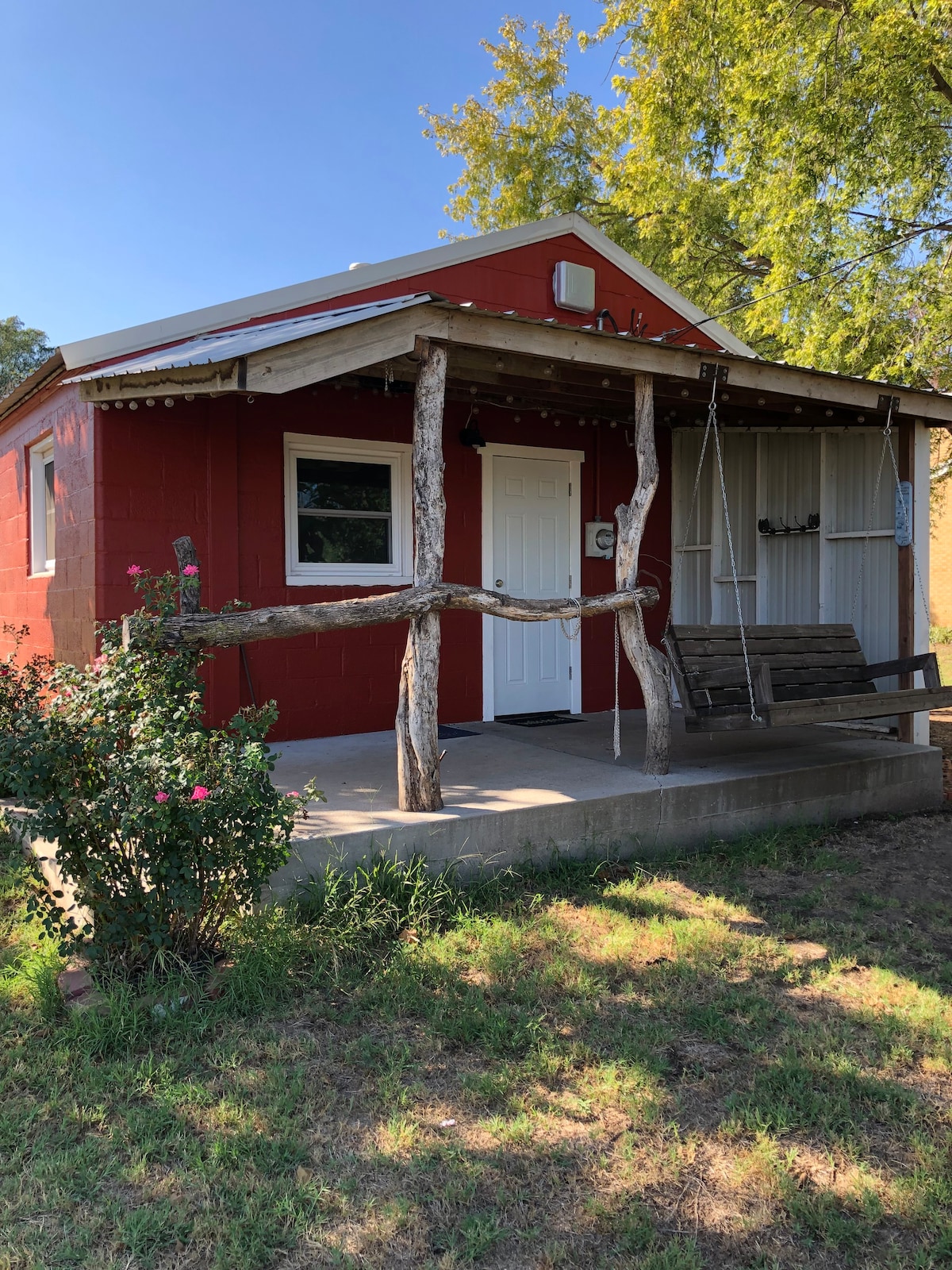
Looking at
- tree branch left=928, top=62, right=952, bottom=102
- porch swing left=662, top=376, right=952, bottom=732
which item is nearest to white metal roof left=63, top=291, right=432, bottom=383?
porch swing left=662, top=376, right=952, bottom=732

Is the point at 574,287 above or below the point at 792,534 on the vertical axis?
above

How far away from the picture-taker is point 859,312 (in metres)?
8.66

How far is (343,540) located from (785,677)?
341cm

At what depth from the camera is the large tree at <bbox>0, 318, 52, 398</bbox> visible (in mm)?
23125

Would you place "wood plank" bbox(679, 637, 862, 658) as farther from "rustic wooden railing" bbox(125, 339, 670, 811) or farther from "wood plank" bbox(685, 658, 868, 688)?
"rustic wooden railing" bbox(125, 339, 670, 811)

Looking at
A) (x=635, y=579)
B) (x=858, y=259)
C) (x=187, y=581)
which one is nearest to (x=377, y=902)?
(x=187, y=581)

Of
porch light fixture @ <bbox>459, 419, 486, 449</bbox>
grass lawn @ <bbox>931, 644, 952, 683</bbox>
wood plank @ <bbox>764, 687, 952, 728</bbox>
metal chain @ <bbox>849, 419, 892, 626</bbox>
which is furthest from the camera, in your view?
grass lawn @ <bbox>931, 644, 952, 683</bbox>

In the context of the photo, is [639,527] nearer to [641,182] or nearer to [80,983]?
[80,983]

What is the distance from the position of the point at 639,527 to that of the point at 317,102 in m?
11.9

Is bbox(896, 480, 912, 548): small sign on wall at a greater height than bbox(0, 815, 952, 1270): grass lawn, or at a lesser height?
greater

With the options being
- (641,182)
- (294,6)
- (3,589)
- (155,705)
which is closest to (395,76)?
(294,6)

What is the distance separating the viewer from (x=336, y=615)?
415 cm

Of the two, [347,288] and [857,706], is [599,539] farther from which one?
[857,706]

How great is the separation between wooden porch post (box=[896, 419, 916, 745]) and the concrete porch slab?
0.73ft
